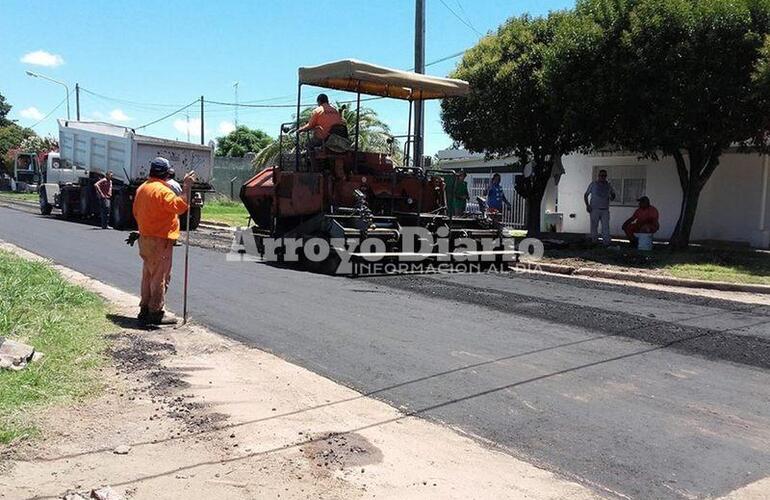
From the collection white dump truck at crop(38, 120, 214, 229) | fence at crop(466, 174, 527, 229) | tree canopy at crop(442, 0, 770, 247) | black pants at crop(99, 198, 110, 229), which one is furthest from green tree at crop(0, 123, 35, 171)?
tree canopy at crop(442, 0, 770, 247)

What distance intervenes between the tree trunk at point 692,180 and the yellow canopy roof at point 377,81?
5.15m

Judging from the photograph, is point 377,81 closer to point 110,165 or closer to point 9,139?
point 110,165

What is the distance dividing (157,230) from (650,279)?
8.31 metres

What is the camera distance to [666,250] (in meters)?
14.9

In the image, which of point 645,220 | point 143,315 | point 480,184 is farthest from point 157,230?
point 480,184

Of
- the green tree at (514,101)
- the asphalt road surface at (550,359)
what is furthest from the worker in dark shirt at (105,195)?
the green tree at (514,101)

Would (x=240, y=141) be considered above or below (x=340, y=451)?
above

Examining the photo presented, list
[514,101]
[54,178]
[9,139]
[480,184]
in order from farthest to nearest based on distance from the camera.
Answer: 1. [9,139]
2. [480,184]
3. [54,178]
4. [514,101]

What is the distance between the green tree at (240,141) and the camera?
5622cm

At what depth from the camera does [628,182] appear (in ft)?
65.6

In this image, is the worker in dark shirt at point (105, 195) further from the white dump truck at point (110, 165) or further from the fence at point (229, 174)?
the fence at point (229, 174)

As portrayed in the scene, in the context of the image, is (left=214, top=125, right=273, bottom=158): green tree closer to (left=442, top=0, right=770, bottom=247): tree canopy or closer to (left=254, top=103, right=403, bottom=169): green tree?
(left=254, top=103, right=403, bottom=169): green tree

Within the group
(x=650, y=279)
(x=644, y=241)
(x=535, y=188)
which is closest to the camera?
(x=650, y=279)

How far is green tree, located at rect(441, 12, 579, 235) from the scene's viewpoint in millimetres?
16031
